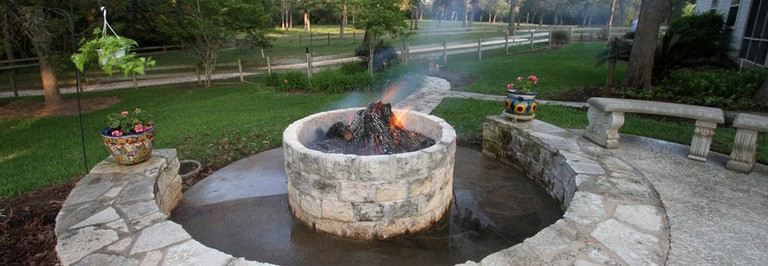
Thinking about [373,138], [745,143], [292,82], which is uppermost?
[745,143]

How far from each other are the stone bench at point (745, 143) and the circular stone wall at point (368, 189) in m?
3.32

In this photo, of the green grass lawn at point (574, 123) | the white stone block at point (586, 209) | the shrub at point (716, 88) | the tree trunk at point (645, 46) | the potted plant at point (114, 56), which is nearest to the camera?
the potted plant at point (114, 56)

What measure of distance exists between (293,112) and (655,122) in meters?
7.06

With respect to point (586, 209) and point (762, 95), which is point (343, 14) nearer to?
point (762, 95)

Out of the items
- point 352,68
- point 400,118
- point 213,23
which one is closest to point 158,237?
point 400,118

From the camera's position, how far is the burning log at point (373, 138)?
441cm

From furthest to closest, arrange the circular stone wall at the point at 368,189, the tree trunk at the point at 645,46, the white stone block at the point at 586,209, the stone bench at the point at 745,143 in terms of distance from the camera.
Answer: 1. the tree trunk at the point at 645,46
2. the stone bench at the point at 745,143
3. the circular stone wall at the point at 368,189
4. the white stone block at the point at 586,209

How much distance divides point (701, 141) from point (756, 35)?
9.75 meters

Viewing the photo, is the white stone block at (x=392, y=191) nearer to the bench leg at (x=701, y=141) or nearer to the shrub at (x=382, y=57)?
the bench leg at (x=701, y=141)

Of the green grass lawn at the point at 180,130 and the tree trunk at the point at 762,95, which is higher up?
the tree trunk at the point at 762,95

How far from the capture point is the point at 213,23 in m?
12.6

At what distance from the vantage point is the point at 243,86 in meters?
12.8

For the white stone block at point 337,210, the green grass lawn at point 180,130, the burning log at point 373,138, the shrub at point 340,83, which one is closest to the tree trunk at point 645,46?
the green grass lawn at point 180,130

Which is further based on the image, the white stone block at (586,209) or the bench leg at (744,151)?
the bench leg at (744,151)
